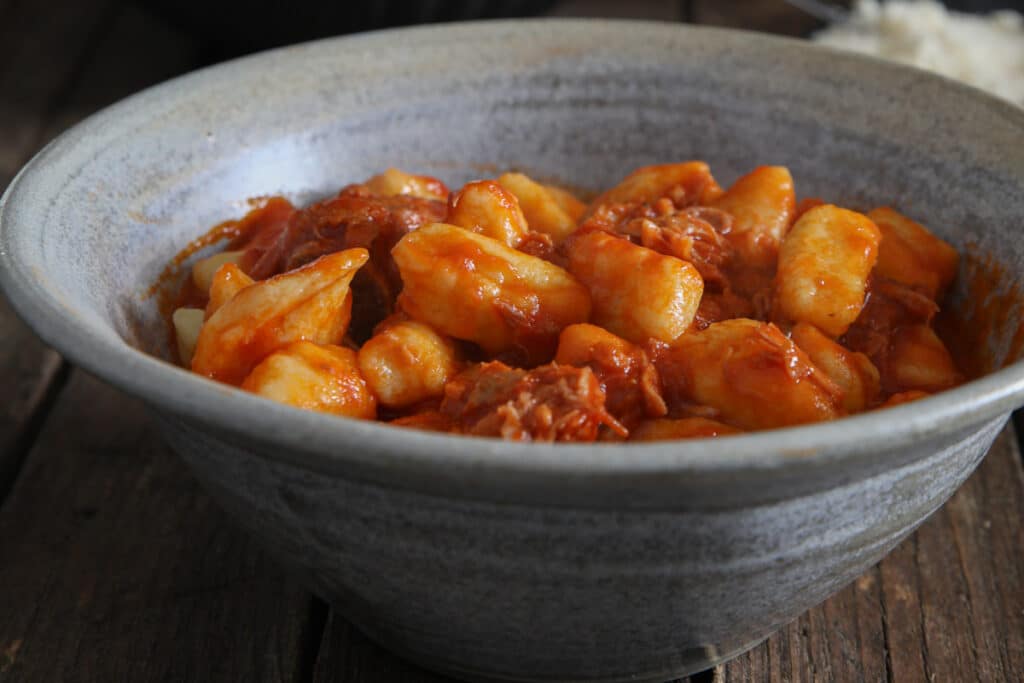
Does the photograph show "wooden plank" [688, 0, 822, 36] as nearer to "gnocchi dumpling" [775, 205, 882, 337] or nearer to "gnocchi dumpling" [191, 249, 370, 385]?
"gnocchi dumpling" [775, 205, 882, 337]

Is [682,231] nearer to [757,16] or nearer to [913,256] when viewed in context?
[913,256]

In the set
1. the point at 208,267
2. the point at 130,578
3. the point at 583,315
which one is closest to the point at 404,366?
the point at 583,315

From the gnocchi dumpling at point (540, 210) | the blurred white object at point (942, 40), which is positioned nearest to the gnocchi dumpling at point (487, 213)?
the gnocchi dumpling at point (540, 210)

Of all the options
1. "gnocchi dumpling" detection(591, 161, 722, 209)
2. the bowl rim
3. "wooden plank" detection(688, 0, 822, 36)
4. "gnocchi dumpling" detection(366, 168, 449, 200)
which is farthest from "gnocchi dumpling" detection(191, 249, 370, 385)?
"wooden plank" detection(688, 0, 822, 36)

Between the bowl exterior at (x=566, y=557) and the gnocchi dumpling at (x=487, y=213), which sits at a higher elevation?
the gnocchi dumpling at (x=487, y=213)

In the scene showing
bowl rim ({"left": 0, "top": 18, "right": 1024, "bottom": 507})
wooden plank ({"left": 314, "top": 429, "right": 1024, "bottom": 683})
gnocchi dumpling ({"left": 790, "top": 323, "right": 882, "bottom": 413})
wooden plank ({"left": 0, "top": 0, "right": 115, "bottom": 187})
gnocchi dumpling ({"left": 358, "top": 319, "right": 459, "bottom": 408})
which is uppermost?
bowl rim ({"left": 0, "top": 18, "right": 1024, "bottom": 507})

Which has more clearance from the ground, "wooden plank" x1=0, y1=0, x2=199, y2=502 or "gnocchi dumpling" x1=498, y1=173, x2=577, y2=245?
"gnocchi dumpling" x1=498, y1=173, x2=577, y2=245

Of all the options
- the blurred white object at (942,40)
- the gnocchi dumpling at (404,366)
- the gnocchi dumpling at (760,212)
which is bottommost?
the blurred white object at (942,40)

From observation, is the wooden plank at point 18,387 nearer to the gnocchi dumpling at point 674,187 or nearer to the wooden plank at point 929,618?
the gnocchi dumpling at point 674,187
